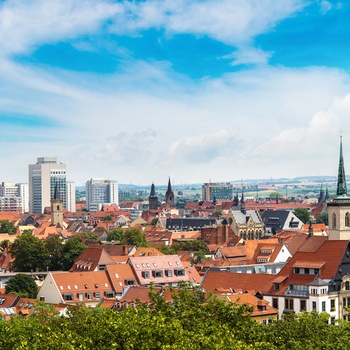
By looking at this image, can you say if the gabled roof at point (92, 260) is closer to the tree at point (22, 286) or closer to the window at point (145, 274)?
the tree at point (22, 286)

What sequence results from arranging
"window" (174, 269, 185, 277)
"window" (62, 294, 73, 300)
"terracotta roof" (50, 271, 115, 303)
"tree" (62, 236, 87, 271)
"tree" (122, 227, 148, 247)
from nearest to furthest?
"window" (62, 294, 73, 300), "terracotta roof" (50, 271, 115, 303), "window" (174, 269, 185, 277), "tree" (62, 236, 87, 271), "tree" (122, 227, 148, 247)

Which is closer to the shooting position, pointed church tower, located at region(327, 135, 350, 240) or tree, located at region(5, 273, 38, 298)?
tree, located at region(5, 273, 38, 298)

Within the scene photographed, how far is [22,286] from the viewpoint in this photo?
109 meters

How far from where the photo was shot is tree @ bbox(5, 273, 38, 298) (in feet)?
356

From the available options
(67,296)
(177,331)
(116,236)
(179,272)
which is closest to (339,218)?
(179,272)

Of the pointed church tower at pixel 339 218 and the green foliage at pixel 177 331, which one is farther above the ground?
the pointed church tower at pixel 339 218

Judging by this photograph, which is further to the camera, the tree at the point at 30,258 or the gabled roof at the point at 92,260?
the tree at the point at 30,258

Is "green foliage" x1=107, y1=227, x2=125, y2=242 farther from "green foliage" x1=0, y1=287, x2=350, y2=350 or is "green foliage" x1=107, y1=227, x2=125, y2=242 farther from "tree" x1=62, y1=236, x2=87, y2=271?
"green foliage" x1=0, y1=287, x2=350, y2=350

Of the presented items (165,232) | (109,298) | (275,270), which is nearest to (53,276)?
(109,298)

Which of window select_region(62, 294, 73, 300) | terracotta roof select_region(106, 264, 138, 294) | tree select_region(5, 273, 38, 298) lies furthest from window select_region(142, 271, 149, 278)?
tree select_region(5, 273, 38, 298)

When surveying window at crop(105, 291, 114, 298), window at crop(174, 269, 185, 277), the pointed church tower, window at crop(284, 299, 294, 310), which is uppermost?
the pointed church tower

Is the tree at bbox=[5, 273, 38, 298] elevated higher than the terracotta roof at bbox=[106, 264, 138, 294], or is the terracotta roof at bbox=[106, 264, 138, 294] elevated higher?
the terracotta roof at bbox=[106, 264, 138, 294]

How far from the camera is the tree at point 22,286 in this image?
108m

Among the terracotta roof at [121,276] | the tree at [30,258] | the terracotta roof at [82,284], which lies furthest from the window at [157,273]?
the tree at [30,258]
